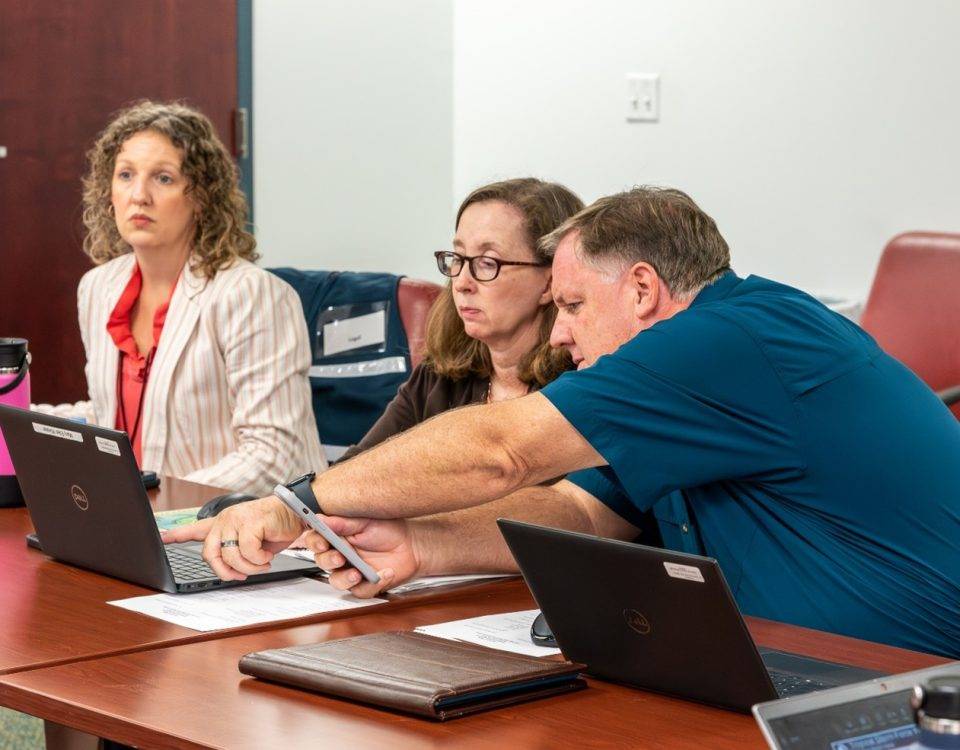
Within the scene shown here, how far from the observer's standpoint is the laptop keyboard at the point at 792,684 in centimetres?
133

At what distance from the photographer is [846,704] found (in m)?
0.95

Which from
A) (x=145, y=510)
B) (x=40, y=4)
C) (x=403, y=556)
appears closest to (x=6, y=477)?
(x=145, y=510)

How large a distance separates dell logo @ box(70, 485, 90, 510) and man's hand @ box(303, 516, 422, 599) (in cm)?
30

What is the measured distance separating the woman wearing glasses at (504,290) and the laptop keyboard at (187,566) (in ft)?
2.18

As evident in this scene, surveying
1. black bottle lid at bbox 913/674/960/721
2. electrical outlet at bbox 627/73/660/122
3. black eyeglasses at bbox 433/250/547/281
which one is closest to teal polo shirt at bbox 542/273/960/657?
black eyeglasses at bbox 433/250/547/281

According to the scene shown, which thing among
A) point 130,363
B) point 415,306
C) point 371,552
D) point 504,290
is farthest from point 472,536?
point 415,306

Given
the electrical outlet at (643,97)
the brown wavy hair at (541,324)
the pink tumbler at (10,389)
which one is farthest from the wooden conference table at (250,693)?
the electrical outlet at (643,97)

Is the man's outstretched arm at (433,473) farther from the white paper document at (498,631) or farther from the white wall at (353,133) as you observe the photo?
the white wall at (353,133)

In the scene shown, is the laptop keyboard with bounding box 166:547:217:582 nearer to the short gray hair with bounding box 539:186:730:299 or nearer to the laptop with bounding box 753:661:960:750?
→ the short gray hair with bounding box 539:186:730:299

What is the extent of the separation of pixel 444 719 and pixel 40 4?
336 centimetres

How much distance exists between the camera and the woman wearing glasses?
244 cm

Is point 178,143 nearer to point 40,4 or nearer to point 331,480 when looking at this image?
point 40,4

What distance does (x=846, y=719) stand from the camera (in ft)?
3.11

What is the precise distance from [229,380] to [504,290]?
76 centimetres
